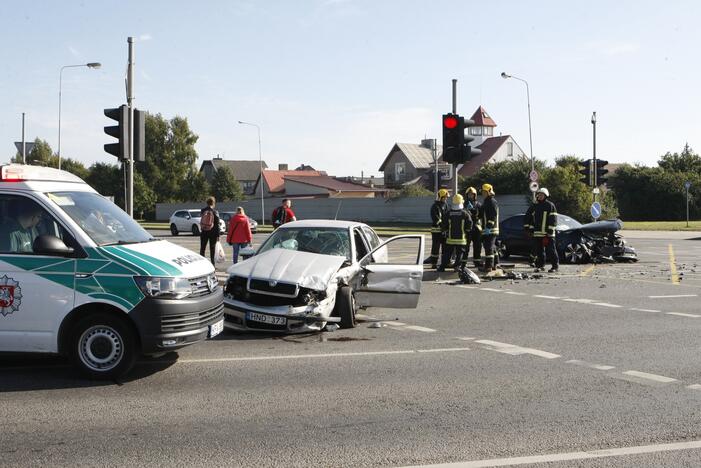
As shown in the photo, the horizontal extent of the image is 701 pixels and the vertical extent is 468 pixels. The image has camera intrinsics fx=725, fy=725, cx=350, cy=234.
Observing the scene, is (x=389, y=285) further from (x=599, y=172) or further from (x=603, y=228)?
(x=599, y=172)

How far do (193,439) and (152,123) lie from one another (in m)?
87.6

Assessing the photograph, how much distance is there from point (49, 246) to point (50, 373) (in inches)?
57.5

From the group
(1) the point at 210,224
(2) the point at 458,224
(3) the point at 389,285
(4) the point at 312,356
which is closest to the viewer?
(4) the point at 312,356

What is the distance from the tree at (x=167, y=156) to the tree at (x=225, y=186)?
4727mm

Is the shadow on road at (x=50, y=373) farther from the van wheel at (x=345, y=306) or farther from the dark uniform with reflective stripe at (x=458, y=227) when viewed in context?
the dark uniform with reflective stripe at (x=458, y=227)

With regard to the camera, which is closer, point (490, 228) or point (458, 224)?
point (458, 224)

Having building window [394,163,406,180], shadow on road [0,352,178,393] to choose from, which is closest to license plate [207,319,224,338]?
shadow on road [0,352,178,393]

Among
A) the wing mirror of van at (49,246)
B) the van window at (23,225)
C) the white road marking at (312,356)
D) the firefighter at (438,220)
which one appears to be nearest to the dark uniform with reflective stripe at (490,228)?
the firefighter at (438,220)

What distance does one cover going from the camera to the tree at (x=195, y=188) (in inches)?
3529

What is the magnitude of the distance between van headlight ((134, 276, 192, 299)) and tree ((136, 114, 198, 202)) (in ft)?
276

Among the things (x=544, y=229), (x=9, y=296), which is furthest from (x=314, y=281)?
Result: (x=544, y=229)

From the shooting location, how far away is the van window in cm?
707

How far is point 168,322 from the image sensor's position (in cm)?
698

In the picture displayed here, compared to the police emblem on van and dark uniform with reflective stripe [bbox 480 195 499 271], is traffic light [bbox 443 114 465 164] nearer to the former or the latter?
dark uniform with reflective stripe [bbox 480 195 499 271]
